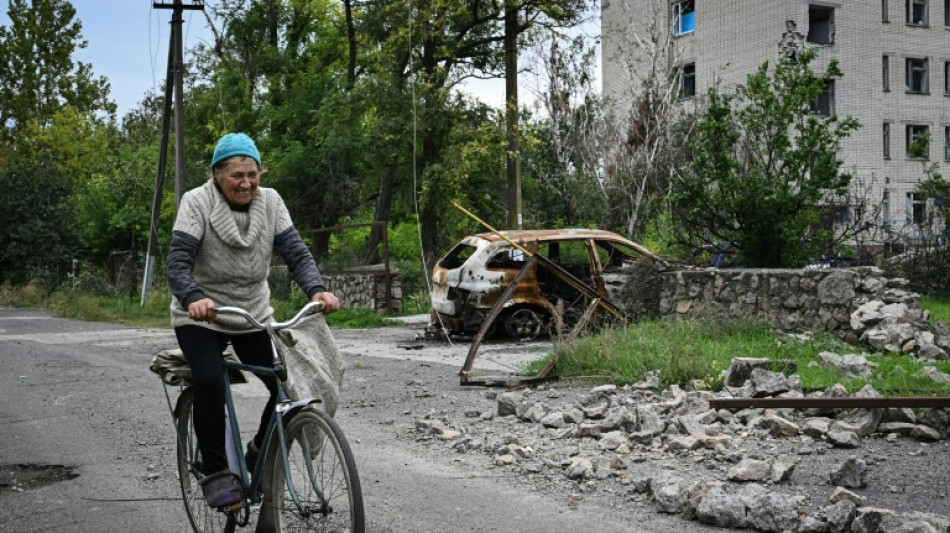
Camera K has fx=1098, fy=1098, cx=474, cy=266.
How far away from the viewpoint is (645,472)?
6.98 metres

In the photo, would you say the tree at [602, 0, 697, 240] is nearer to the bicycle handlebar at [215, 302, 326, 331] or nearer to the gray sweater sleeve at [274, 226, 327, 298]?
the gray sweater sleeve at [274, 226, 327, 298]

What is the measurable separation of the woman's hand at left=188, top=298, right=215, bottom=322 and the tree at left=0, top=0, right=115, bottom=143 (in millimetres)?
57112

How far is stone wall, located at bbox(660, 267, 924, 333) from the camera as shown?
45.2 feet

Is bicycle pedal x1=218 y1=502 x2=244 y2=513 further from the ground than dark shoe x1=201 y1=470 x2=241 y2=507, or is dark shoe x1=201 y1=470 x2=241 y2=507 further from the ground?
dark shoe x1=201 y1=470 x2=241 y2=507

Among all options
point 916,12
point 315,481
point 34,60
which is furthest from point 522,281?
point 34,60

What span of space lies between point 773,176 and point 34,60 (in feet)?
165

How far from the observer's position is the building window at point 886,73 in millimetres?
41719

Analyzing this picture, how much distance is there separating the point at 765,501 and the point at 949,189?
1463cm

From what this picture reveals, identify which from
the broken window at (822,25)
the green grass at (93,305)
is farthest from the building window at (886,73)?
the green grass at (93,305)

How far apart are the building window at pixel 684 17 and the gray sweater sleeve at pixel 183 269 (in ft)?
120

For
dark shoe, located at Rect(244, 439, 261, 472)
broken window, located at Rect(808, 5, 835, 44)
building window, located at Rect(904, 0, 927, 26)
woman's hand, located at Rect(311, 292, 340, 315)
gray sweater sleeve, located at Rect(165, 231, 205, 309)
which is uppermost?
building window, located at Rect(904, 0, 927, 26)

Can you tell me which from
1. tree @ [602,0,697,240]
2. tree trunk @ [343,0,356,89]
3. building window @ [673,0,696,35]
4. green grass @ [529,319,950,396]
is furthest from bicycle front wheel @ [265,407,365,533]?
building window @ [673,0,696,35]

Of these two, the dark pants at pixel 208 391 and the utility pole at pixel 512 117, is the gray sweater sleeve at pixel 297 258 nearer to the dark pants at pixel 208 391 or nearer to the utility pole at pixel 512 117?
the dark pants at pixel 208 391

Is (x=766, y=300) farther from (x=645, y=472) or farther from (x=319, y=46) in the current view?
(x=319, y=46)
